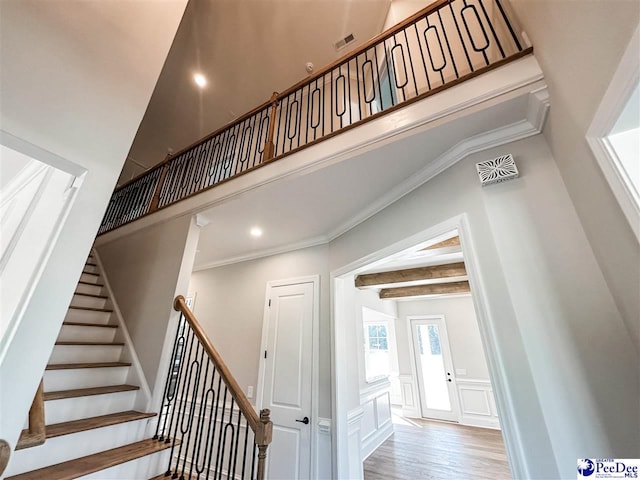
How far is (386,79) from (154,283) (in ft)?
13.6

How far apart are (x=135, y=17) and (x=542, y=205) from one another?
10.1 ft

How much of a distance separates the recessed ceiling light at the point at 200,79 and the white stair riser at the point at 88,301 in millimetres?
3766

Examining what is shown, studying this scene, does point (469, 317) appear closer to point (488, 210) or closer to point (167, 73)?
point (488, 210)

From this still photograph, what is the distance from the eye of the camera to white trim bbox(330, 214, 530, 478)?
1245mm

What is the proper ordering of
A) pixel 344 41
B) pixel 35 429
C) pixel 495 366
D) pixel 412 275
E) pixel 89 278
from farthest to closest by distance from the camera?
pixel 412 275 → pixel 344 41 → pixel 89 278 → pixel 495 366 → pixel 35 429

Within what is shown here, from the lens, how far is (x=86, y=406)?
78.5 inches

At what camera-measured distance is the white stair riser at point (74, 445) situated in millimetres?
1514

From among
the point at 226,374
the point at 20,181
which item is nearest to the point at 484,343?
the point at 226,374

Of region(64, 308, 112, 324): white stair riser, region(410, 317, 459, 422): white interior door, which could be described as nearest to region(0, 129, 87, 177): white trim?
region(64, 308, 112, 324): white stair riser

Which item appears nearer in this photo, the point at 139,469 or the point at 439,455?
the point at 139,469

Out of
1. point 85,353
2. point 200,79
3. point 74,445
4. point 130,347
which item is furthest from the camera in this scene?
point 200,79

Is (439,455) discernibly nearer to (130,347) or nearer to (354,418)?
(354,418)

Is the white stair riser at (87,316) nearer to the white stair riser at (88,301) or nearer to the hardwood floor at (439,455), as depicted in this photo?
the white stair riser at (88,301)

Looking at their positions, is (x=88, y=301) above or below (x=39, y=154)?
below
